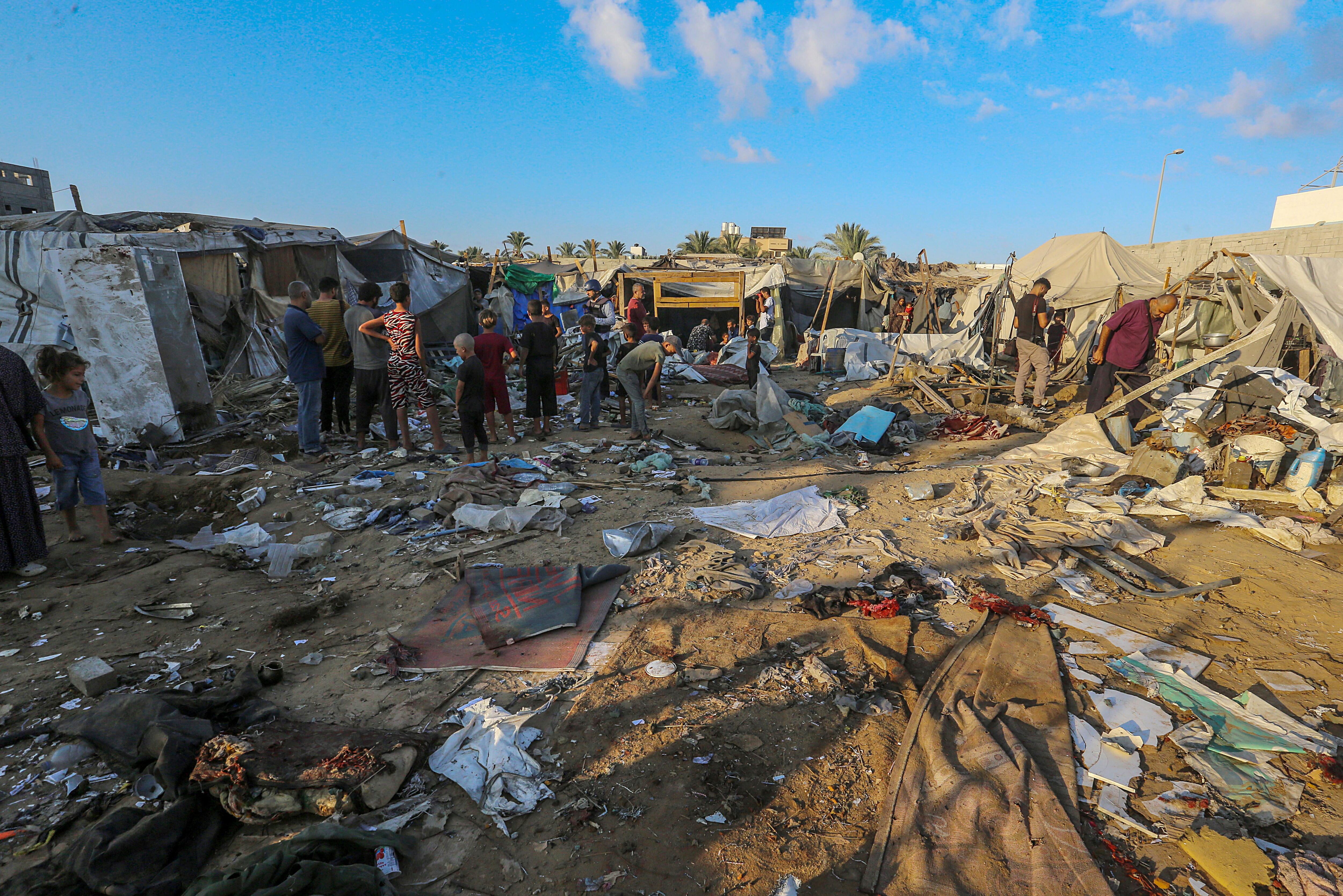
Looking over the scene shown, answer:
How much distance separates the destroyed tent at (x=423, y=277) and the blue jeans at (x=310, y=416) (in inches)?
208

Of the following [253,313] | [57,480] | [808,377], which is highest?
[253,313]

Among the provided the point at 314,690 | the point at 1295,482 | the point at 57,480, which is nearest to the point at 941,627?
the point at 314,690

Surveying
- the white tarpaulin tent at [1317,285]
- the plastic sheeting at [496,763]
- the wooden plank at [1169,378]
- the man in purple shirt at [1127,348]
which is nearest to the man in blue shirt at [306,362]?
the plastic sheeting at [496,763]

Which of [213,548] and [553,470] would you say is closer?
[213,548]

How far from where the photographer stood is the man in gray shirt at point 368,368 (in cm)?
662

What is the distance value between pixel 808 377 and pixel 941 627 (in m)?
10.4

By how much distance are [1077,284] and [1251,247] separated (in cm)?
382

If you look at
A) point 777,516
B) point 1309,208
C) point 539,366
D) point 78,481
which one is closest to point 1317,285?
point 777,516

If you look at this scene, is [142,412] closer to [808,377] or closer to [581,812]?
[581,812]

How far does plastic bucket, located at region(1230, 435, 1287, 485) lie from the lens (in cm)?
561

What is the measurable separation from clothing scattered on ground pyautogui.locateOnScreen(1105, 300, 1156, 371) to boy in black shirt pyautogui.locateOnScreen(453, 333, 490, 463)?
6924mm

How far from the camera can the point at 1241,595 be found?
3.96 meters

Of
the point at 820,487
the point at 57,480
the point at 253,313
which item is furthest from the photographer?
the point at 253,313

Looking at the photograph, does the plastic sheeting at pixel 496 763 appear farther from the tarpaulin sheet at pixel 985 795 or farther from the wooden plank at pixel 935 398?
the wooden plank at pixel 935 398
